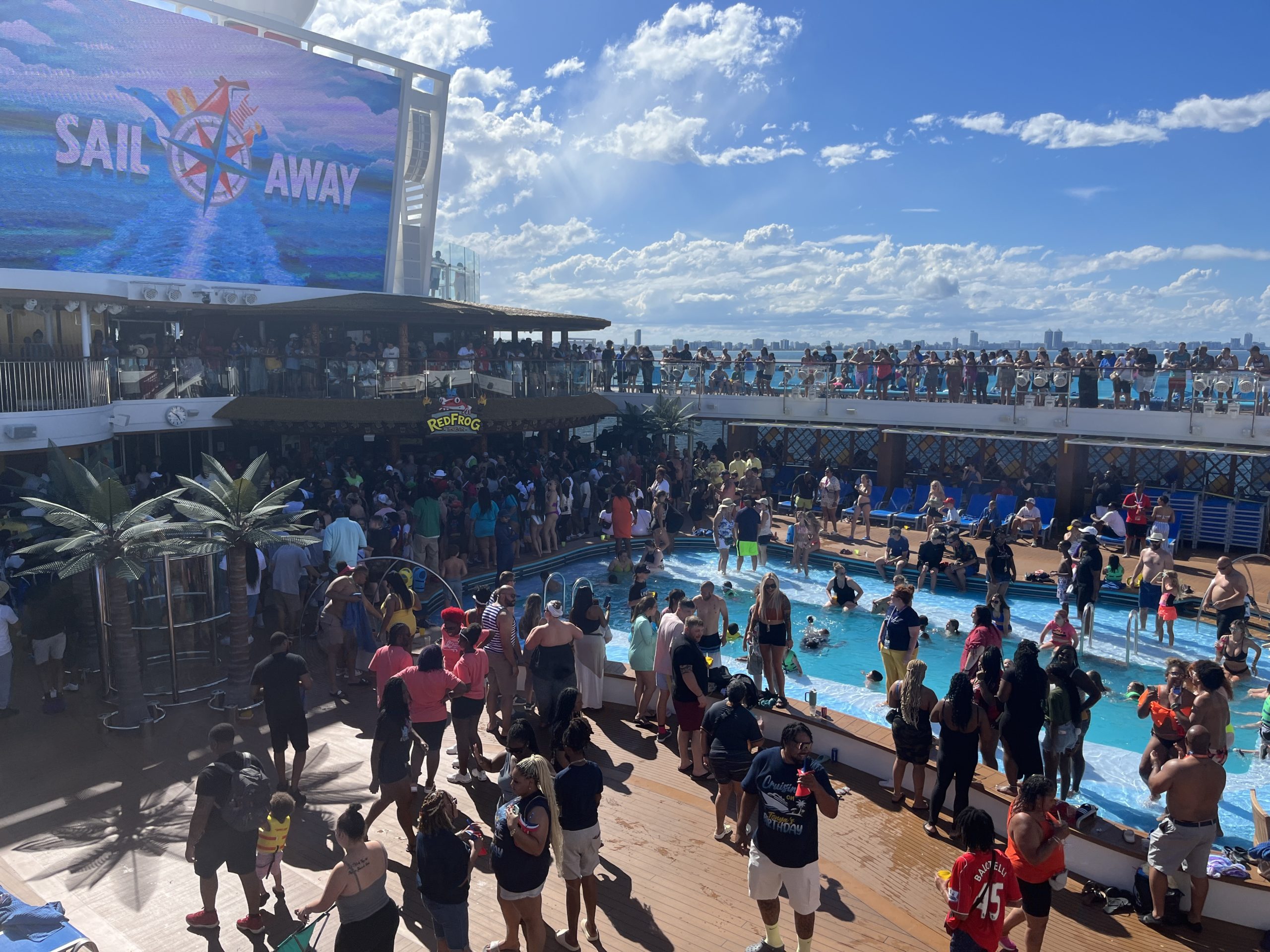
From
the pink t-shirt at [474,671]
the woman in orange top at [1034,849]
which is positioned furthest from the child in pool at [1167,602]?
the pink t-shirt at [474,671]

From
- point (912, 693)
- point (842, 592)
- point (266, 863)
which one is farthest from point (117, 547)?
point (842, 592)

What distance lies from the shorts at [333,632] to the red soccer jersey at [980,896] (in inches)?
283

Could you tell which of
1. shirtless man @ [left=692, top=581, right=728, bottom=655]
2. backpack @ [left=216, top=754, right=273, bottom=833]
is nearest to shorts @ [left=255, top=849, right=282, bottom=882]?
backpack @ [left=216, top=754, right=273, bottom=833]

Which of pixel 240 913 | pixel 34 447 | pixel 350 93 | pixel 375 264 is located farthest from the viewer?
pixel 375 264

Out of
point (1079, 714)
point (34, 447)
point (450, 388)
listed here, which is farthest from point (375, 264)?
point (1079, 714)

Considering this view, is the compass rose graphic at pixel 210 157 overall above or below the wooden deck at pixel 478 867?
above

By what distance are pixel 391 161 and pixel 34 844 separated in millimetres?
21961

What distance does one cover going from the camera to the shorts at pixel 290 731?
7.42 metres

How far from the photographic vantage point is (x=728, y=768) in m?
6.74

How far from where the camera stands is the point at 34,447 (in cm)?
1493

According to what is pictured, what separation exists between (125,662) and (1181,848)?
922cm

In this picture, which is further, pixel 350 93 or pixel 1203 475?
pixel 350 93

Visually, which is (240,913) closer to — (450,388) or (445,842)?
(445,842)

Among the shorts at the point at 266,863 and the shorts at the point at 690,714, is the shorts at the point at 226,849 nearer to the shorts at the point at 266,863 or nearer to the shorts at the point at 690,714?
the shorts at the point at 266,863
